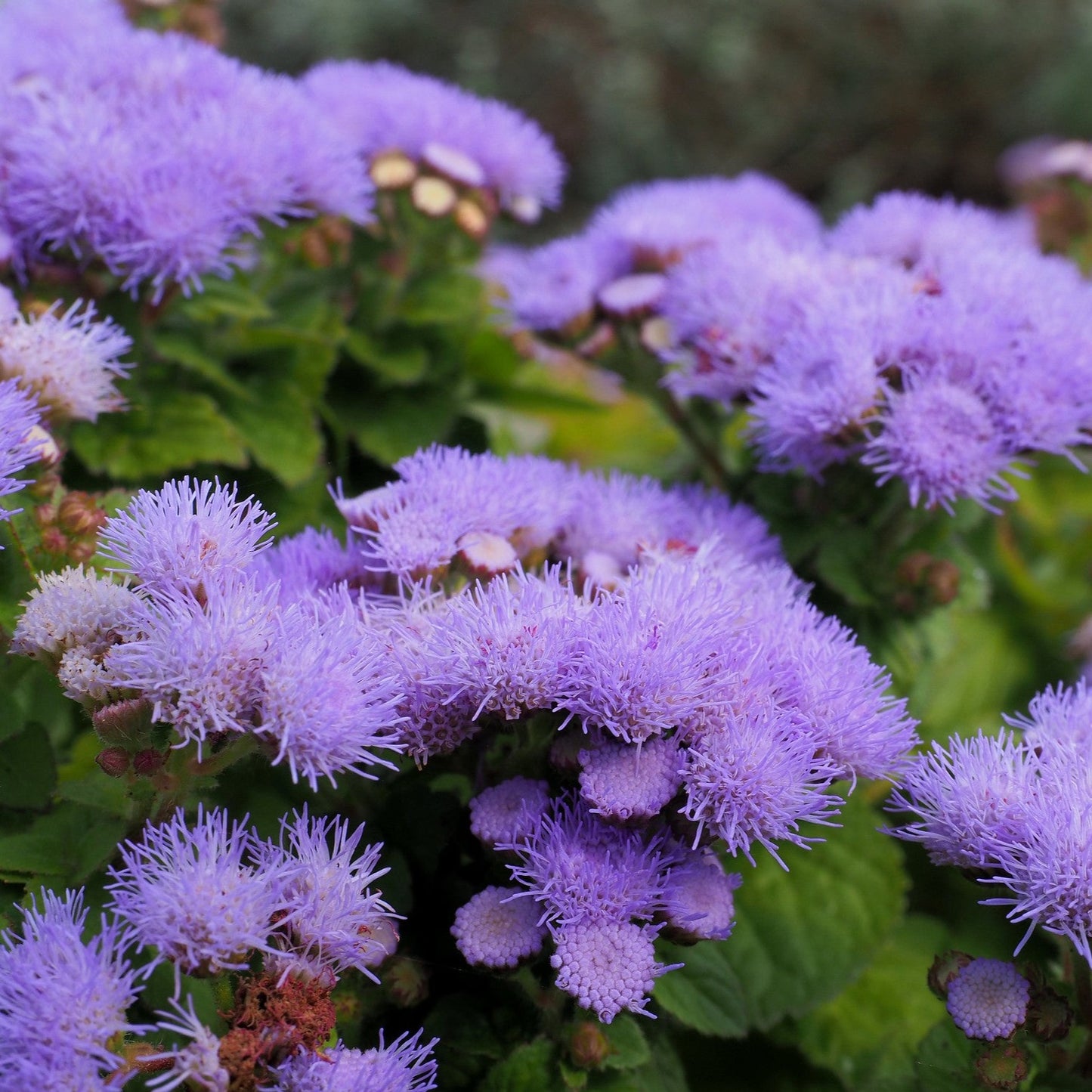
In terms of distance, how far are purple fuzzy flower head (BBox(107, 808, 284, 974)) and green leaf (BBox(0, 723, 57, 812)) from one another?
32cm

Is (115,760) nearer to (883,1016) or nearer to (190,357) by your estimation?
(190,357)

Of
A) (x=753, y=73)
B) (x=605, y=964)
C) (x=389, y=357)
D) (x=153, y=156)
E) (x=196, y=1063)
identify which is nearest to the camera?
(x=196, y=1063)

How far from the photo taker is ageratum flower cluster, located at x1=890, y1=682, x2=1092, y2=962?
990 millimetres

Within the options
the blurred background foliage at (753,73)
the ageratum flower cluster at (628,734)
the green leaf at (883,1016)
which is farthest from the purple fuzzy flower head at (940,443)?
the blurred background foliage at (753,73)

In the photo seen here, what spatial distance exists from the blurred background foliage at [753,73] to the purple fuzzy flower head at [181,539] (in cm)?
374

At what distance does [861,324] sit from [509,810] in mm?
777

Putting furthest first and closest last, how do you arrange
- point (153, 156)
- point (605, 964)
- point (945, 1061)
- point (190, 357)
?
point (190, 357) < point (153, 156) < point (945, 1061) < point (605, 964)

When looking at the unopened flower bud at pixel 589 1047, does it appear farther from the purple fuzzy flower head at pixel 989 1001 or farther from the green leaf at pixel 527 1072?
the purple fuzzy flower head at pixel 989 1001

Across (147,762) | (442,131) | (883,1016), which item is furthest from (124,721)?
(442,131)

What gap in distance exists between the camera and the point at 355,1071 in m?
0.93

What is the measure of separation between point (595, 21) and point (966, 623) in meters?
3.74

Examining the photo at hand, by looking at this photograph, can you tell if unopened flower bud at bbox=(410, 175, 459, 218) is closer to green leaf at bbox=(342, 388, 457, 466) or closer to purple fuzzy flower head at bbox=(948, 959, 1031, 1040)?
green leaf at bbox=(342, 388, 457, 466)

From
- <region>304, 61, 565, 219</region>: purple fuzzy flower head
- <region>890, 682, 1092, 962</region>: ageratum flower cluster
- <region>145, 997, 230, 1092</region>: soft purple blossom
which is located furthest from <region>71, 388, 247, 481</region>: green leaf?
<region>890, 682, 1092, 962</region>: ageratum flower cluster

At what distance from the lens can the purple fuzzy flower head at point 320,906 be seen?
94 cm
